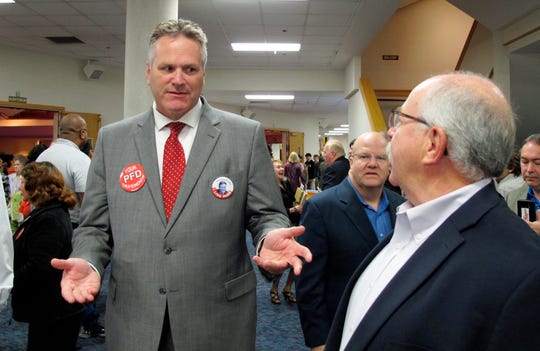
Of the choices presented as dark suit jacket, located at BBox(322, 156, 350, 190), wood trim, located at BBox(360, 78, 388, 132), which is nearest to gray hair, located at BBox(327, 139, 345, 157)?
dark suit jacket, located at BBox(322, 156, 350, 190)

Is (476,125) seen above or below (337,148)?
below

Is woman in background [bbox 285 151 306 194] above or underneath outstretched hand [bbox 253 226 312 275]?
above

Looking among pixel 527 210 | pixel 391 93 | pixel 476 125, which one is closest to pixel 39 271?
pixel 476 125

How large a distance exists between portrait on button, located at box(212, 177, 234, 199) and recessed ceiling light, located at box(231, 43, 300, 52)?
→ 7783 mm

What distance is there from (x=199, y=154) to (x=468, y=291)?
0.94 meters

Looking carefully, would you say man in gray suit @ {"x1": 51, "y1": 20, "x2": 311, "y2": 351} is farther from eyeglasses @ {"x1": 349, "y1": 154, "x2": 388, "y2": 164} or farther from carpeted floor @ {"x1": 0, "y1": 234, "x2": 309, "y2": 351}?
carpeted floor @ {"x1": 0, "y1": 234, "x2": 309, "y2": 351}

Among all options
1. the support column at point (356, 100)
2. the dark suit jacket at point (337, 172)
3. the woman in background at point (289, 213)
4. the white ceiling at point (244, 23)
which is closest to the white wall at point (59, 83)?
the white ceiling at point (244, 23)

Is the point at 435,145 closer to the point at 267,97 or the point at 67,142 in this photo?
the point at 67,142

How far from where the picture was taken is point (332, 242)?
2.08 metres

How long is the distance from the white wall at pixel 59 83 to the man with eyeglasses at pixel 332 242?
933cm

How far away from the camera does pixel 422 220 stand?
110 cm

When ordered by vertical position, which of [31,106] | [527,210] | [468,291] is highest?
[31,106]

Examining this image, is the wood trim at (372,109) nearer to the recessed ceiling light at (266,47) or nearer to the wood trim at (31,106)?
the recessed ceiling light at (266,47)

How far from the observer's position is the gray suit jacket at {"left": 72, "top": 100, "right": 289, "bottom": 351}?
1384 millimetres
